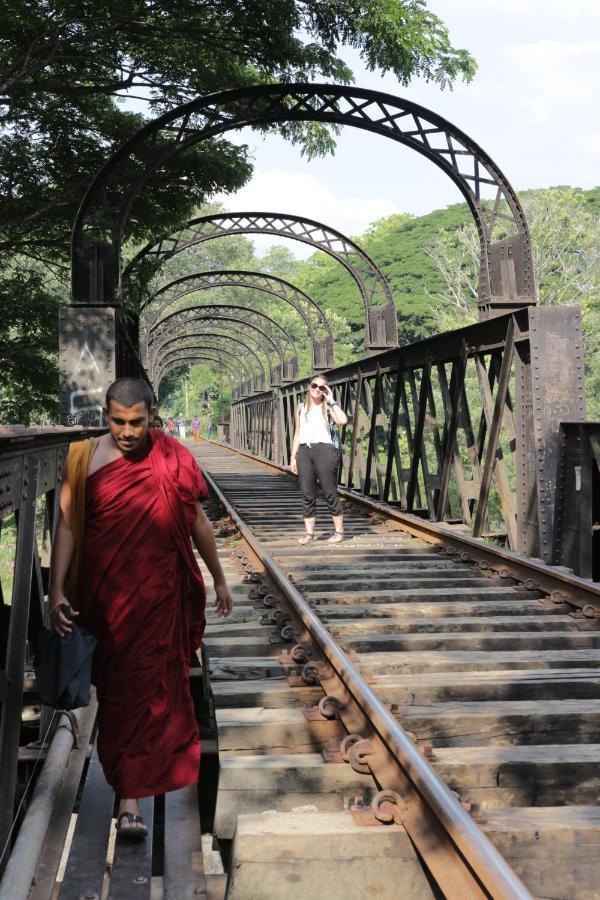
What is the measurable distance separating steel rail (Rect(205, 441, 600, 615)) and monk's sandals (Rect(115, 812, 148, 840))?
3261mm

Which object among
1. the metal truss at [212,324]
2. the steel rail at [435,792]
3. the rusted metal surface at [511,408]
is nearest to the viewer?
→ the steel rail at [435,792]

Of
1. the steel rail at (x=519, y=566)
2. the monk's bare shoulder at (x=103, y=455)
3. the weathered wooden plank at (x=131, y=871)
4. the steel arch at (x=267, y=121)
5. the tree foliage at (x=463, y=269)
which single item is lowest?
the weathered wooden plank at (x=131, y=871)

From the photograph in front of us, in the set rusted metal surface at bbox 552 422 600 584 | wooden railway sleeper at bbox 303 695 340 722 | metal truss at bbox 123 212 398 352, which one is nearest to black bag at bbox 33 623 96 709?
wooden railway sleeper at bbox 303 695 340 722

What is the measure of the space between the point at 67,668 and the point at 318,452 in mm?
6358

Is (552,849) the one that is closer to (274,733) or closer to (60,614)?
(274,733)

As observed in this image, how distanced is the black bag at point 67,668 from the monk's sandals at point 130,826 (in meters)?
0.46

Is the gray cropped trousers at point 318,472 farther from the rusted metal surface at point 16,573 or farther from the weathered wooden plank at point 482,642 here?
the rusted metal surface at point 16,573

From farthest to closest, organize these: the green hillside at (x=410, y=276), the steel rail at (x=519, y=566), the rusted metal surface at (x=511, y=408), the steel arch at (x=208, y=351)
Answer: the green hillside at (x=410, y=276), the steel arch at (x=208, y=351), the rusted metal surface at (x=511, y=408), the steel rail at (x=519, y=566)

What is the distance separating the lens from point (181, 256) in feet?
270

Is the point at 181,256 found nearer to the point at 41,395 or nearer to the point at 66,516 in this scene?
the point at 41,395

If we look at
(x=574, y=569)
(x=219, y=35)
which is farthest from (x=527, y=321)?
(x=219, y=35)

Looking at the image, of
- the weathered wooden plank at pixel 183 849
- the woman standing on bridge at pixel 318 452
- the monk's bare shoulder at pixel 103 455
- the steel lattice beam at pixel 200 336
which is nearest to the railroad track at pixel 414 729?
the weathered wooden plank at pixel 183 849

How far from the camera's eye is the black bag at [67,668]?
11.8 feet

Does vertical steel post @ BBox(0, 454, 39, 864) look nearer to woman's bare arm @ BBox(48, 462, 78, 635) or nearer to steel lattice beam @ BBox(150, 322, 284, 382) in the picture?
woman's bare arm @ BBox(48, 462, 78, 635)
